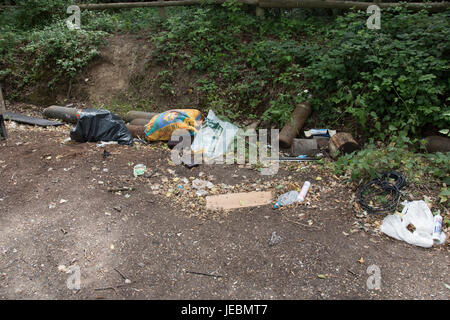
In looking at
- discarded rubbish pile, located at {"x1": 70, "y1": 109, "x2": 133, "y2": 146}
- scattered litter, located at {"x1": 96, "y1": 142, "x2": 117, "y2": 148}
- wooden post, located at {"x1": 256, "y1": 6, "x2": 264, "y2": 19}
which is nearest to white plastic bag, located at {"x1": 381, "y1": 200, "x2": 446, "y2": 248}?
discarded rubbish pile, located at {"x1": 70, "y1": 109, "x2": 133, "y2": 146}

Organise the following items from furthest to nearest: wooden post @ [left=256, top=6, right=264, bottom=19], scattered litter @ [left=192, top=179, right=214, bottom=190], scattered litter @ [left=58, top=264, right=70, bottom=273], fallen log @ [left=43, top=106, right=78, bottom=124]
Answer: wooden post @ [left=256, top=6, right=264, bottom=19] < fallen log @ [left=43, top=106, right=78, bottom=124] < scattered litter @ [left=192, top=179, right=214, bottom=190] < scattered litter @ [left=58, top=264, right=70, bottom=273]

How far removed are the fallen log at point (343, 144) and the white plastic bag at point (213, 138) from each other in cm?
140

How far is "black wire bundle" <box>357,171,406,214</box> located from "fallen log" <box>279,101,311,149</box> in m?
1.55

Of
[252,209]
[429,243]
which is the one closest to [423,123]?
[429,243]

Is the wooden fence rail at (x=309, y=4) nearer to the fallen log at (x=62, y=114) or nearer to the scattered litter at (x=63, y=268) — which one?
the fallen log at (x=62, y=114)

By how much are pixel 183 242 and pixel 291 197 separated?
1309 millimetres

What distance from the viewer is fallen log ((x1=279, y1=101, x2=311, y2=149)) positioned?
491cm

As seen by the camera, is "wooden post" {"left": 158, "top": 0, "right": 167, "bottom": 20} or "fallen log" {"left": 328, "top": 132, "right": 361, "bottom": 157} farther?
"wooden post" {"left": 158, "top": 0, "right": 167, "bottom": 20}

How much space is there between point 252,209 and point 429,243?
5.42ft

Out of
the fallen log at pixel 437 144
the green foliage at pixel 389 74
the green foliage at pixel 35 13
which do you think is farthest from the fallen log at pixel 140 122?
the green foliage at pixel 35 13

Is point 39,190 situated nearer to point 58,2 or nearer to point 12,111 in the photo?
point 12,111

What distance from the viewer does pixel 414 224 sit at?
303 centimetres

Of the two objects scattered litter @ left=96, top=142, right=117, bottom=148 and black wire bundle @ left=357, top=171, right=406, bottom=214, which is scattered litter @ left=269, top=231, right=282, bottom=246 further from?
scattered litter @ left=96, top=142, right=117, bottom=148

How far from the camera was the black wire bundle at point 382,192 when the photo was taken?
3.27 meters
